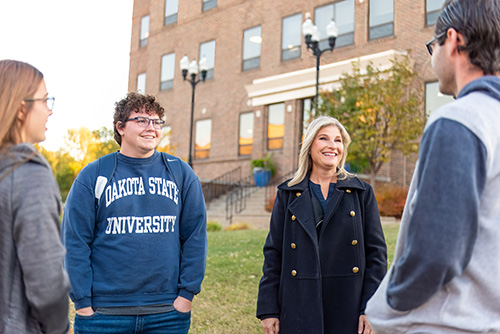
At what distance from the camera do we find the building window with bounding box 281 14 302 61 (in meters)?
25.1

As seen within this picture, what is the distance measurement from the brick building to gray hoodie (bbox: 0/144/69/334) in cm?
1863

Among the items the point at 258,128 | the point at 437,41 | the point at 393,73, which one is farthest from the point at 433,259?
the point at 258,128

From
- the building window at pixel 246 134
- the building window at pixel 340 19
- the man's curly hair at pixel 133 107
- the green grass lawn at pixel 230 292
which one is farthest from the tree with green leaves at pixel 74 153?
the man's curly hair at pixel 133 107

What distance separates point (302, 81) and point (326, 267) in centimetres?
2047

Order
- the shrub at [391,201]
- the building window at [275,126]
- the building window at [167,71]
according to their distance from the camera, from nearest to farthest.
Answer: the shrub at [391,201] < the building window at [275,126] < the building window at [167,71]

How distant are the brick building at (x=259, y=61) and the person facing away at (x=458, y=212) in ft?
60.8

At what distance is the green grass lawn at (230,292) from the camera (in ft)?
21.7

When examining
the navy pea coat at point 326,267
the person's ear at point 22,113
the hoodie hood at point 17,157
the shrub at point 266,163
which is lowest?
the navy pea coat at point 326,267

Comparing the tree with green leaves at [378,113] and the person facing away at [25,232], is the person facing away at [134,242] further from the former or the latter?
the tree with green leaves at [378,113]

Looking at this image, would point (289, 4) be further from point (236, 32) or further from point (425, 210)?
point (425, 210)

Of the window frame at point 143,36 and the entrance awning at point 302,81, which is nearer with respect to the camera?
the entrance awning at point 302,81

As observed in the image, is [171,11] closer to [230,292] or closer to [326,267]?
[230,292]

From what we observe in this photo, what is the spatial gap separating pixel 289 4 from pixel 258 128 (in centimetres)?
604

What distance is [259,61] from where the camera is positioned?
2680 cm
